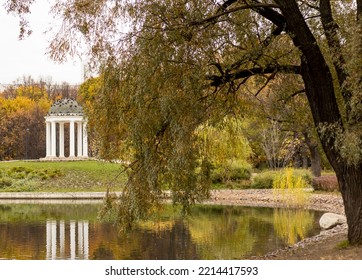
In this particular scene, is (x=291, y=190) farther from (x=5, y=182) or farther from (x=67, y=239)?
(x=5, y=182)

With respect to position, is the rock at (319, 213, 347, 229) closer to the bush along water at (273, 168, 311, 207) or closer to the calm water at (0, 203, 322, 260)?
the calm water at (0, 203, 322, 260)

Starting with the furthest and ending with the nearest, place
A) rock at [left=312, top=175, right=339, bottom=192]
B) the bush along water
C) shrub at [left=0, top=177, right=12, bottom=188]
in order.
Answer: shrub at [left=0, top=177, right=12, bottom=188]
rock at [left=312, top=175, right=339, bottom=192]
the bush along water

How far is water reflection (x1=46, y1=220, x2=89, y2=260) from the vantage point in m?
11.9

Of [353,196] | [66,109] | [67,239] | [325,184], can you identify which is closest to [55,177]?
[66,109]

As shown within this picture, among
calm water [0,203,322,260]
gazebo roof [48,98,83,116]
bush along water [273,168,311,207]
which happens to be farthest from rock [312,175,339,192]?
gazebo roof [48,98,83,116]

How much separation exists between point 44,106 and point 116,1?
141 feet

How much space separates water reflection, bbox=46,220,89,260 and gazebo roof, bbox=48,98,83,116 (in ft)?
84.6

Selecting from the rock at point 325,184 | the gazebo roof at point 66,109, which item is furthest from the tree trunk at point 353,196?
the gazebo roof at point 66,109

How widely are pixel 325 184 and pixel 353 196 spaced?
16.2 metres

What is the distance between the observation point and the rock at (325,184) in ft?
83.0

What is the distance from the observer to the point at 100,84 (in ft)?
33.4

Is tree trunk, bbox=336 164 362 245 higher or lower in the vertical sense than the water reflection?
higher

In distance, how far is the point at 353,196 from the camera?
989 cm

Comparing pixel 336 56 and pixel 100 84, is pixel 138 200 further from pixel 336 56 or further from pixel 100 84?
pixel 336 56
